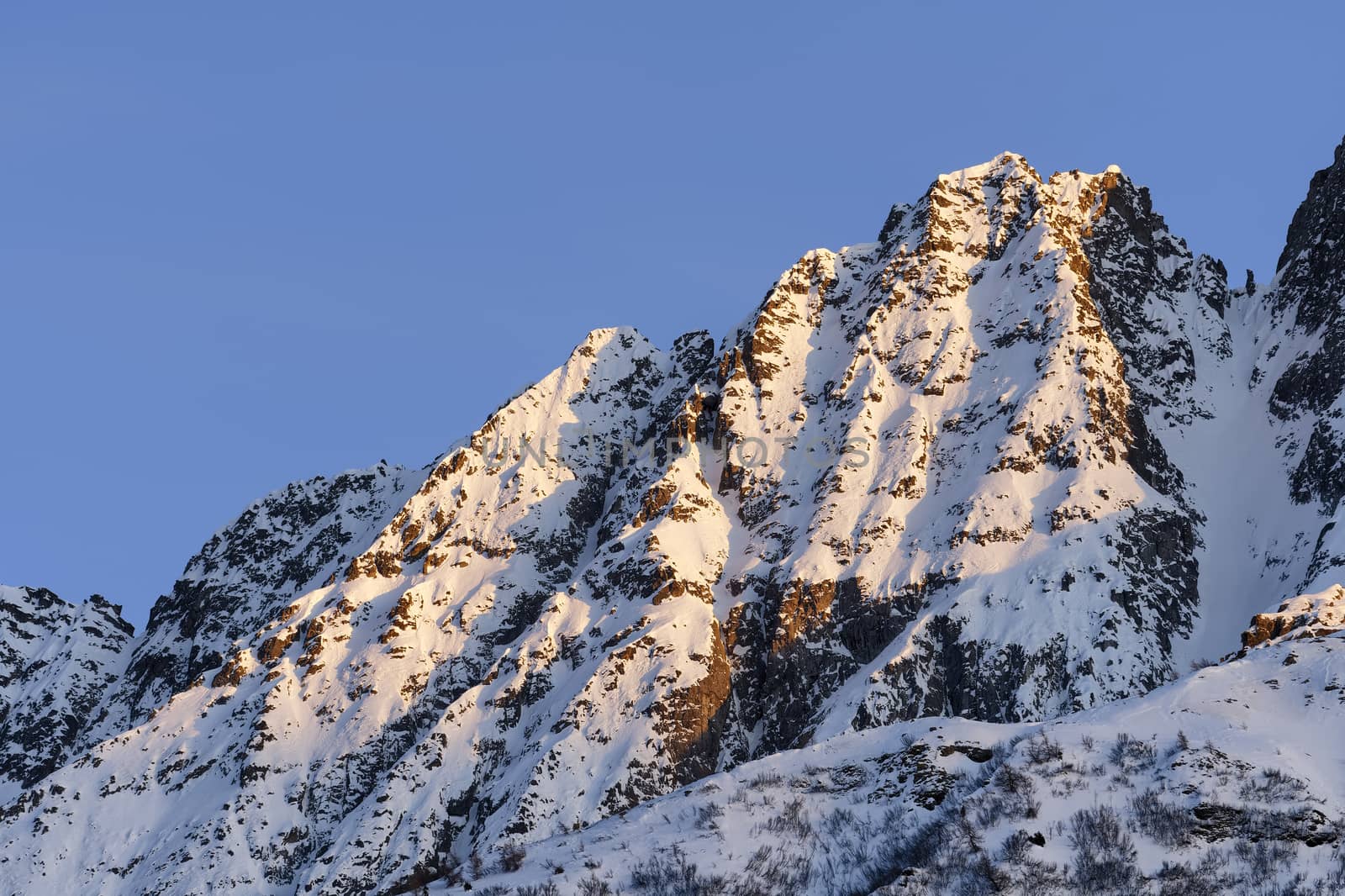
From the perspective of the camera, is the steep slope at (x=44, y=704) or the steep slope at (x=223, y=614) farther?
the steep slope at (x=223, y=614)

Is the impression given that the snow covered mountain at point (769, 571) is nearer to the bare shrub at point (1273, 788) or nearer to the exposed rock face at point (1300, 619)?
the exposed rock face at point (1300, 619)

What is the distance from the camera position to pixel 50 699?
185 meters

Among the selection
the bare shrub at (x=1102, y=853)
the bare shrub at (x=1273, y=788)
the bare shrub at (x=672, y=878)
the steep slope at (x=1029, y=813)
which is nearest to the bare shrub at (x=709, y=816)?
the steep slope at (x=1029, y=813)

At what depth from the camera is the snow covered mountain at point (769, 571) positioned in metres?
128

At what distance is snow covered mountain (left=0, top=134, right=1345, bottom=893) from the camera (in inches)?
5054

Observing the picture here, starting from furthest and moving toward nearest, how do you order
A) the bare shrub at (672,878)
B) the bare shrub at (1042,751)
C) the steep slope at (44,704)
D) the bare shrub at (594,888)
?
the steep slope at (44,704) < the bare shrub at (1042,751) < the bare shrub at (594,888) < the bare shrub at (672,878)

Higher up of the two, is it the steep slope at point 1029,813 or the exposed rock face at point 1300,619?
the exposed rock face at point 1300,619

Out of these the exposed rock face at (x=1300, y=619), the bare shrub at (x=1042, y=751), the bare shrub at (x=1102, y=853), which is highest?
the exposed rock face at (x=1300, y=619)

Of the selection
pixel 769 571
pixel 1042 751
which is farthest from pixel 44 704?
pixel 1042 751

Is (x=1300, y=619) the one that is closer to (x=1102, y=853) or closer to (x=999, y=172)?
(x=1102, y=853)

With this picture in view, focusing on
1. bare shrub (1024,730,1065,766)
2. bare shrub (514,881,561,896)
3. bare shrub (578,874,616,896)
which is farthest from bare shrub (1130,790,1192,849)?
bare shrub (514,881,561,896)

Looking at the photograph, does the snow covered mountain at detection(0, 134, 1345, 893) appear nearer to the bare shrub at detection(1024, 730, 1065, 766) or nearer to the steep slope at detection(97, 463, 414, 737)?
the steep slope at detection(97, 463, 414, 737)

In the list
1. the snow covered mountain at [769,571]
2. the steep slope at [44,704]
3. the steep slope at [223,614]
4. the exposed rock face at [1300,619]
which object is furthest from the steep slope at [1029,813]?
the steep slope at [44,704]

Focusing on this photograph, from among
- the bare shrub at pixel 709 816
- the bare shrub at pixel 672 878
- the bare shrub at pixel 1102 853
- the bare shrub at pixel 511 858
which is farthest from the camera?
the bare shrub at pixel 709 816
